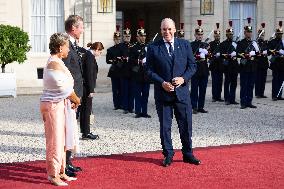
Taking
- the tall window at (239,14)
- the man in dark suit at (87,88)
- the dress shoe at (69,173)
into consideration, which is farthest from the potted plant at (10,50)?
the dress shoe at (69,173)

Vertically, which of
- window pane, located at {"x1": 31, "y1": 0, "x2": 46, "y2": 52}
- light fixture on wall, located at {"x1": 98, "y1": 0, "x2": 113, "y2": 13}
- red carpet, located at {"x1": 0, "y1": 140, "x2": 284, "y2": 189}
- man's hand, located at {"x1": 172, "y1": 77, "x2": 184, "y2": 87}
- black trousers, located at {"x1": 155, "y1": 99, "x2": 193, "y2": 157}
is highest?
light fixture on wall, located at {"x1": 98, "y1": 0, "x2": 113, "y2": 13}

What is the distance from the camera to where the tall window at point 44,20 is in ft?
71.3

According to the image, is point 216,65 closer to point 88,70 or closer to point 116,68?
point 116,68

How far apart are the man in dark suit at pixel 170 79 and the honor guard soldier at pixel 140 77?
16.1 ft

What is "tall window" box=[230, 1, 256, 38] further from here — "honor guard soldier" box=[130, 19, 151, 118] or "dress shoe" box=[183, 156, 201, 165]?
"dress shoe" box=[183, 156, 201, 165]

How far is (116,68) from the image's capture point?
14.2 meters

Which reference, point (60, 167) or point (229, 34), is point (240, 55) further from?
point (60, 167)

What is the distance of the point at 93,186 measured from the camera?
22.4ft

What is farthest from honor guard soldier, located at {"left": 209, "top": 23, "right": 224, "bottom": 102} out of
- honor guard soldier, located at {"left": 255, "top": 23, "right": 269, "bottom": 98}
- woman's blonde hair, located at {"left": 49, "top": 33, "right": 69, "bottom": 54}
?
woman's blonde hair, located at {"left": 49, "top": 33, "right": 69, "bottom": 54}

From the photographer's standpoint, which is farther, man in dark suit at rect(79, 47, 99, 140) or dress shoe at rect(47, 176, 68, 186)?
man in dark suit at rect(79, 47, 99, 140)

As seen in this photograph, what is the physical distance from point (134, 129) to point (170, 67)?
3.42 meters

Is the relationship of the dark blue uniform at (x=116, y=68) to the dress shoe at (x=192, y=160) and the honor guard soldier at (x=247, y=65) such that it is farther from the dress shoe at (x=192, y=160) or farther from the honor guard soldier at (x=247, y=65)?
the dress shoe at (x=192, y=160)

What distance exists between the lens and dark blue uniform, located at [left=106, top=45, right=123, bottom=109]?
46.5 feet

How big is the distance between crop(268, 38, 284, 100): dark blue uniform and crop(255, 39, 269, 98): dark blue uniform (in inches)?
8.6
